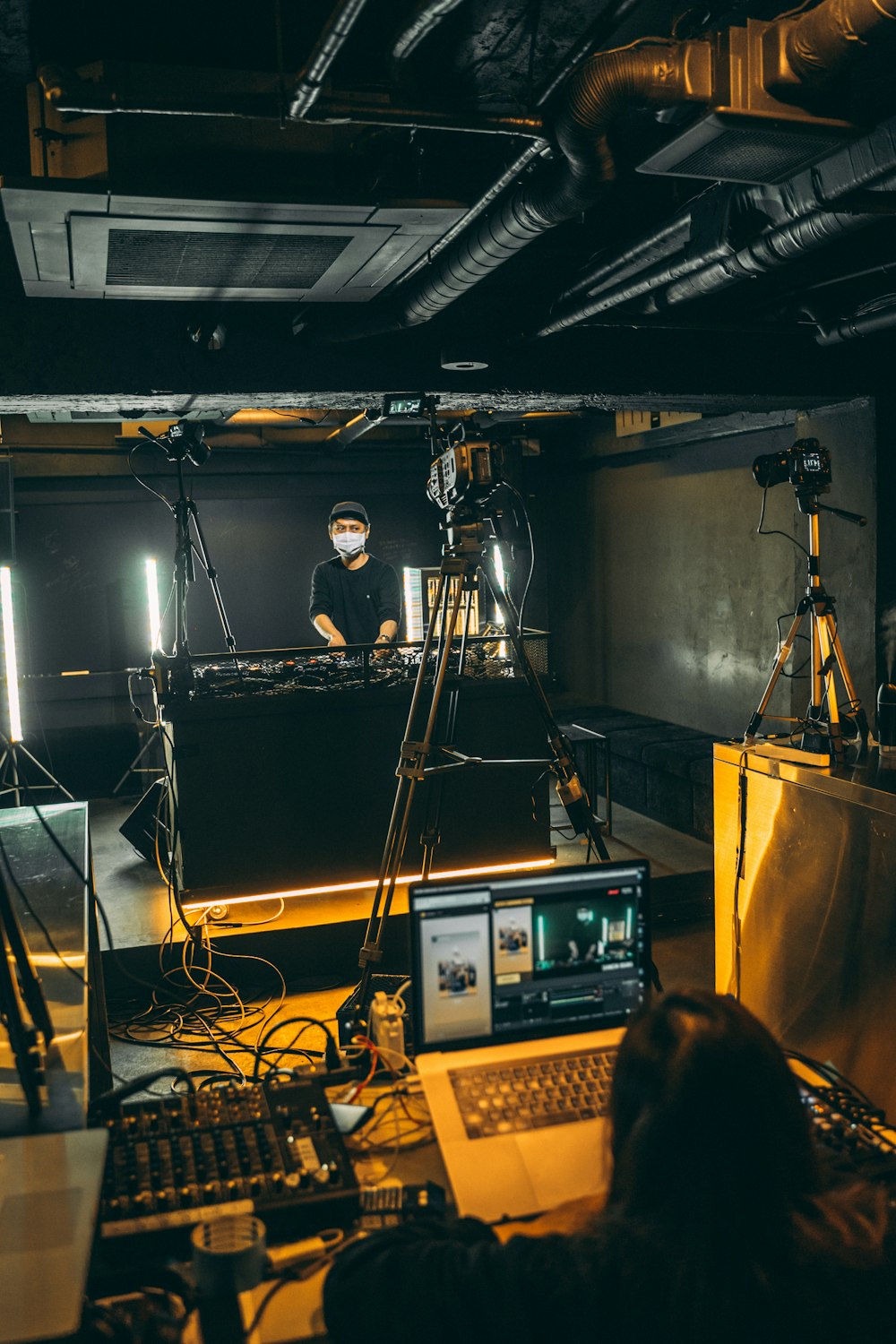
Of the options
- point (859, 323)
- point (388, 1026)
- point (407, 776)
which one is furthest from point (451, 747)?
point (859, 323)

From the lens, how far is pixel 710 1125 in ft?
3.67

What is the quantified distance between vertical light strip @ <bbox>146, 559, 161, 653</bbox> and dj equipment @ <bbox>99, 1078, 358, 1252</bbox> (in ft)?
21.0

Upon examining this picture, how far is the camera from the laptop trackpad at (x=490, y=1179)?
141 centimetres

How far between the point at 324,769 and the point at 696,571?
401cm

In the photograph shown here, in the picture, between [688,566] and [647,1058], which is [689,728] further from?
[647,1058]

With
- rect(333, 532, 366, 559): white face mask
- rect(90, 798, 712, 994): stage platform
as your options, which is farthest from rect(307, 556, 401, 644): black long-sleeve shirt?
rect(90, 798, 712, 994): stage platform

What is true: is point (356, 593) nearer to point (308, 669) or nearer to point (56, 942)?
point (308, 669)

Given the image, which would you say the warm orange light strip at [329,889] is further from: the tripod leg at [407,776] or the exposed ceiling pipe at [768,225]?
the exposed ceiling pipe at [768,225]

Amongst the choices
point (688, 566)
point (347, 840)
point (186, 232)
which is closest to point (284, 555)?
point (688, 566)

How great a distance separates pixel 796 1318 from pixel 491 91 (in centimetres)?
300

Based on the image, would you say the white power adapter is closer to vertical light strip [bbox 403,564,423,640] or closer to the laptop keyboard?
the laptop keyboard

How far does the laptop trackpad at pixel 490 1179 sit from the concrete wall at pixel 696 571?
4.08m

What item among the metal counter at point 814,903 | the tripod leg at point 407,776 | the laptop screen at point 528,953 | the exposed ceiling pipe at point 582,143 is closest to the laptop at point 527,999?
the laptop screen at point 528,953

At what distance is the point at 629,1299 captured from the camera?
40.4 inches
